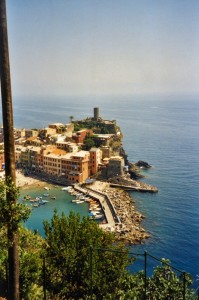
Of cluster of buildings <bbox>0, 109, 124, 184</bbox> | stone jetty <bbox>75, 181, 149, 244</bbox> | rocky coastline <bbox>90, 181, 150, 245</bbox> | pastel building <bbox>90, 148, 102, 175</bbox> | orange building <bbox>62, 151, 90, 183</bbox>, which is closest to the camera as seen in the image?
rocky coastline <bbox>90, 181, 150, 245</bbox>

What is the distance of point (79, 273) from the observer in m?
9.04

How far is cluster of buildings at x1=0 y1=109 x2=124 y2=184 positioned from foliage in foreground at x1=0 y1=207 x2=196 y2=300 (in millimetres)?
22421

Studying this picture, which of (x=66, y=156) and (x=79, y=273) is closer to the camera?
(x=79, y=273)

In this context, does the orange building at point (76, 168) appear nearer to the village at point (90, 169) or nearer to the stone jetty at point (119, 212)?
the village at point (90, 169)

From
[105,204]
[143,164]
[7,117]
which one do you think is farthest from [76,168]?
[7,117]

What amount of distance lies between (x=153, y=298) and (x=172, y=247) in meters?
11.8

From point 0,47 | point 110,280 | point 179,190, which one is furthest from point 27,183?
point 0,47

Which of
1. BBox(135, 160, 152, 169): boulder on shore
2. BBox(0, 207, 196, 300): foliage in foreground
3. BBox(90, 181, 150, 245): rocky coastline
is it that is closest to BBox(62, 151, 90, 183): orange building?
BBox(90, 181, 150, 245): rocky coastline

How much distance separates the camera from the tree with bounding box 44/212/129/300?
876cm

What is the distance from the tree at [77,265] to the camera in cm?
876

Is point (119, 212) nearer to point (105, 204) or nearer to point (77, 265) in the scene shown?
point (105, 204)

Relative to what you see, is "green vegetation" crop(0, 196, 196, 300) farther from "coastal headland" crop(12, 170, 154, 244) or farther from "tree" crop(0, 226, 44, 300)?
"coastal headland" crop(12, 170, 154, 244)

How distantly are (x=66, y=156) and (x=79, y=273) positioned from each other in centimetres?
2492

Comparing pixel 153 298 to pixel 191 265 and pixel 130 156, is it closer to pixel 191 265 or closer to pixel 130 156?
pixel 191 265
